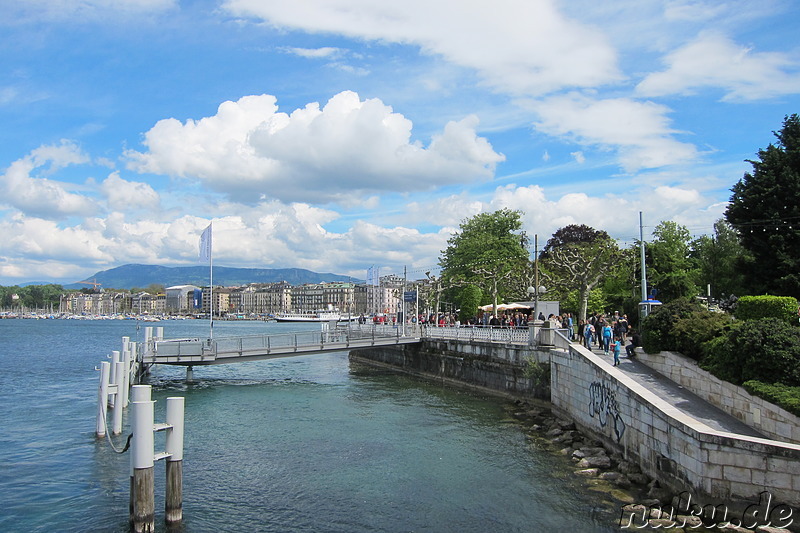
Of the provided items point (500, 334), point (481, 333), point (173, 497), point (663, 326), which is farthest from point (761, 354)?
point (481, 333)

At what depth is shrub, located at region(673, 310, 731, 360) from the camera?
18.9 meters

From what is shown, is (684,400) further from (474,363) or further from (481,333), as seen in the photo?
(481,333)

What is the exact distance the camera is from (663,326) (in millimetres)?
21000

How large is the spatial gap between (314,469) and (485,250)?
52.0m

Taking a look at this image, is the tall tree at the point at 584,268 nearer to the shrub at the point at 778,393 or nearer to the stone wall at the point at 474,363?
the stone wall at the point at 474,363

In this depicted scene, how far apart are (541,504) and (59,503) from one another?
1167cm

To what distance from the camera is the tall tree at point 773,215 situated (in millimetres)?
32406

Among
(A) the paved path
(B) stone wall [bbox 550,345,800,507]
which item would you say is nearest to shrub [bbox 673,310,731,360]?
(A) the paved path

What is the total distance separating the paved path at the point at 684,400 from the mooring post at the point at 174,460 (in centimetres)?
1237

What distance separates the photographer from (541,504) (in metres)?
14.9

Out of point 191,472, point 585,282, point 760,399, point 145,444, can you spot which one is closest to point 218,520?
point 145,444

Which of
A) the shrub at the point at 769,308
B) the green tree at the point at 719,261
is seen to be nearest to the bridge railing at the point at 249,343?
the shrub at the point at 769,308

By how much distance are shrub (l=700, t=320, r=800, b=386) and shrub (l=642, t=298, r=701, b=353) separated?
3389 mm

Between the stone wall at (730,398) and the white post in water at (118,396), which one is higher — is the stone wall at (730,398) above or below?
above
